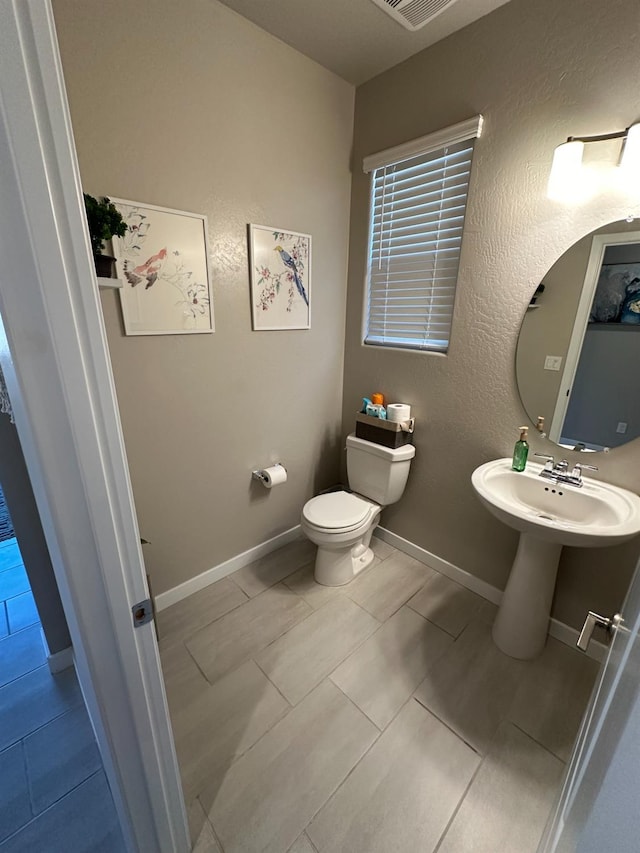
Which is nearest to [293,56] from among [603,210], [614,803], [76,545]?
[603,210]

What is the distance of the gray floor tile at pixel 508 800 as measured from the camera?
105 centimetres

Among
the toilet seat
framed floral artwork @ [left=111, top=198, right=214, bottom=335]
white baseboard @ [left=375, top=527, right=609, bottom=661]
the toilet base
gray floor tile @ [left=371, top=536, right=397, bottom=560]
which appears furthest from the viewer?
gray floor tile @ [left=371, top=536, right=397, bottom=560]

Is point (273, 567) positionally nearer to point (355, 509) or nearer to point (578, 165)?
point (355, 509)

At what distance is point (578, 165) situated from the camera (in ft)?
4.23

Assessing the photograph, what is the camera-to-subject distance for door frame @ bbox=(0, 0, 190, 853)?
433 mm

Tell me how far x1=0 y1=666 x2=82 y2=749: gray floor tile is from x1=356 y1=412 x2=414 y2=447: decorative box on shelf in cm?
175

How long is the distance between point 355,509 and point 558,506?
943 mm

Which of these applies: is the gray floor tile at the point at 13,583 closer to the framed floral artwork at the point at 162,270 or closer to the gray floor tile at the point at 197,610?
the gray floor tile at the point at 197,610

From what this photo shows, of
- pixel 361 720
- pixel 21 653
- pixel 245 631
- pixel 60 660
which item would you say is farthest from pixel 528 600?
pixel 21 653

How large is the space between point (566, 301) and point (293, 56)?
5.48 ft

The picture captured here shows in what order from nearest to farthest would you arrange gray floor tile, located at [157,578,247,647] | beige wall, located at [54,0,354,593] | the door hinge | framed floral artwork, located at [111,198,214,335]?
the door hinge
beige wall, located at [54,0,354,593]
framed floral artwork, located at [111,198,214,335]
gray floor tile, located at [157,578,247,647]

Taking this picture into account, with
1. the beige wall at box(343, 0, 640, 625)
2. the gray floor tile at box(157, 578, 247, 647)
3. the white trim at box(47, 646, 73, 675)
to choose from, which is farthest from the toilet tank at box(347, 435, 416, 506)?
the white trim at box(47, 646, 73, 675)

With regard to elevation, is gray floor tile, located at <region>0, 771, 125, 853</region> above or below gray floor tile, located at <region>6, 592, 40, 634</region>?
below

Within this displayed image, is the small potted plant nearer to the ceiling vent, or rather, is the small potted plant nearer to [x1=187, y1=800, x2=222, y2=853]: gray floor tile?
the ceiling vent
